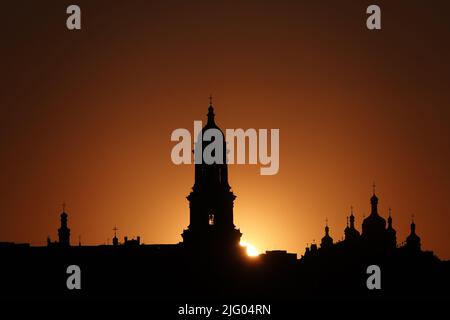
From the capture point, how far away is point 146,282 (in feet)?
463

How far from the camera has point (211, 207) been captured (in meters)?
132

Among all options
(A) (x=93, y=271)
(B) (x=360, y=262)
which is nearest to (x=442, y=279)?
(B) (x=360, y=262)

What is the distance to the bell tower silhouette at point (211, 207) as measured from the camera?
131 metres

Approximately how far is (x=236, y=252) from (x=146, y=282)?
810 centimetres

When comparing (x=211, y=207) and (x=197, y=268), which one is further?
(x=197, y=268)

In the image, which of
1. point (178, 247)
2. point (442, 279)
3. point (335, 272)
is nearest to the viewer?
point (178, 247)

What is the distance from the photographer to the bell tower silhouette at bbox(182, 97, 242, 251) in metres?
131
